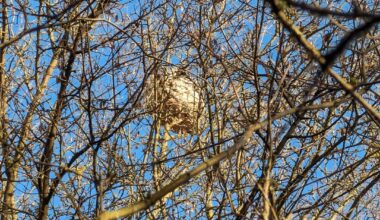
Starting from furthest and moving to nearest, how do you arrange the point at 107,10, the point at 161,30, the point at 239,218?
1. the point at 161,30
2. the point at 107,10
3. the point at 239,218

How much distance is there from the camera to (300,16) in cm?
482

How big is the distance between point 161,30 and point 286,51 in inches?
49.9

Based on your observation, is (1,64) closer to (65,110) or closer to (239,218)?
(65,110)

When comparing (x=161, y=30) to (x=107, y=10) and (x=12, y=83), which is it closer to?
(x=107, y=10)

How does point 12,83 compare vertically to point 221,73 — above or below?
above

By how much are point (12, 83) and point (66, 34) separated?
65cm

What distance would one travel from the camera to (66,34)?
18.1 feet

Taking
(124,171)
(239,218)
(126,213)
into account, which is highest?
(124,171)

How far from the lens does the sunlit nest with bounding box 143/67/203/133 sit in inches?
209

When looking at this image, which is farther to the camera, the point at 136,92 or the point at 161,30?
the point at 161,30

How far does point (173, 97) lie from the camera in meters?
5.46

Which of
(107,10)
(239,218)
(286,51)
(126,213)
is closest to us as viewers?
(126,213)

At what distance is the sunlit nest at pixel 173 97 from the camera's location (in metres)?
5.31

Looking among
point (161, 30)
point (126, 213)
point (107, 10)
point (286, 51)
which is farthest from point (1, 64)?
point (126, 213)
